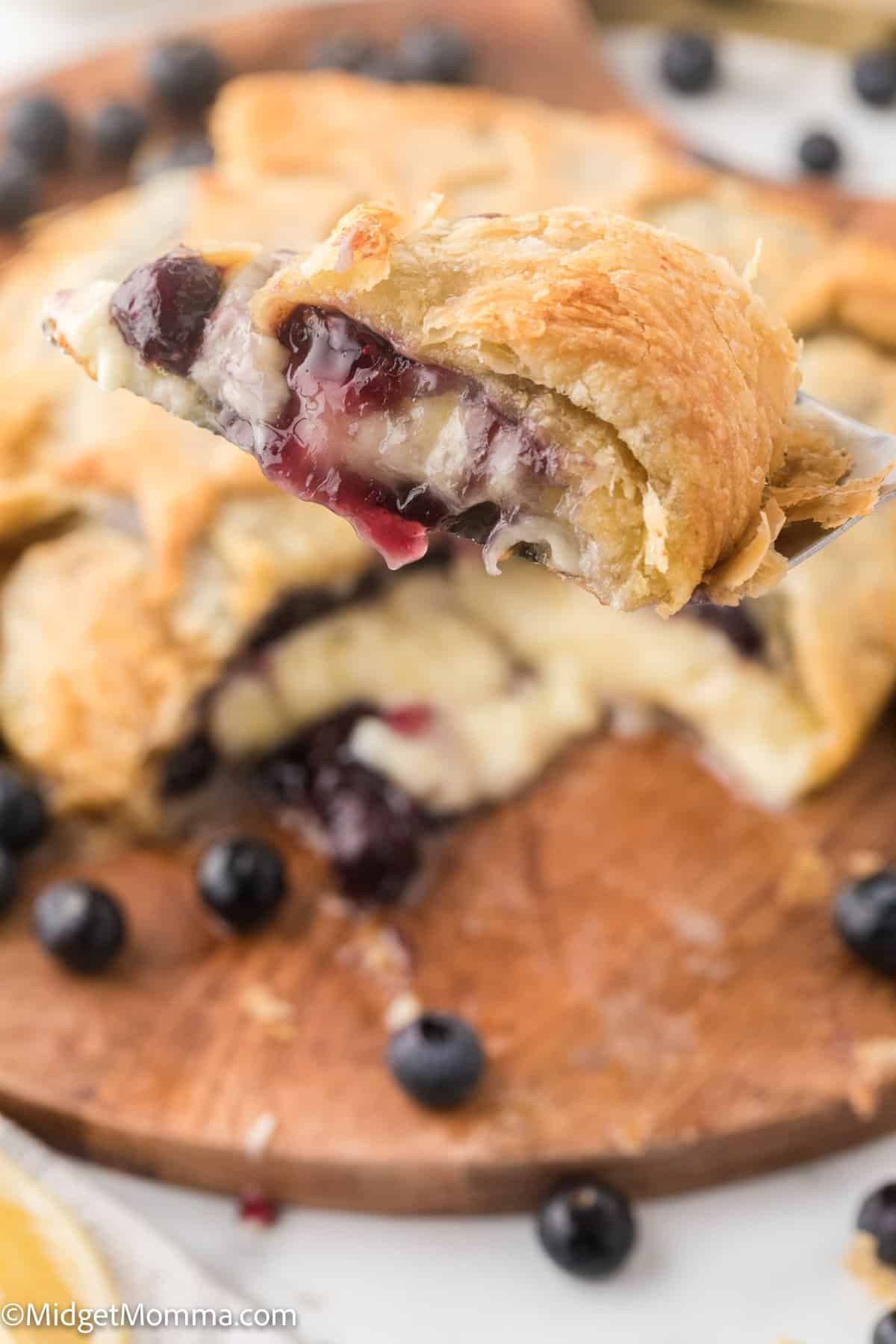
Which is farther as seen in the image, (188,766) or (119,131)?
(119,131)

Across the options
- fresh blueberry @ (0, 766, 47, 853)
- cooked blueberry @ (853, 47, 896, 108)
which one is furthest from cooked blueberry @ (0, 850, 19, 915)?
cooked blueberry @ (853, 47, 896, 108)

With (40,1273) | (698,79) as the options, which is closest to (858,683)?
(40,1273)

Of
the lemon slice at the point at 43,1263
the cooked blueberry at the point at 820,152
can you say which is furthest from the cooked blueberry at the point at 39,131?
the lemon slice at the point at 43,1263

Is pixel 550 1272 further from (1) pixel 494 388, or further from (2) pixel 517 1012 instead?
(1) pixel 494 388

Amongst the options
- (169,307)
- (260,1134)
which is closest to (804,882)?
(260,1134)

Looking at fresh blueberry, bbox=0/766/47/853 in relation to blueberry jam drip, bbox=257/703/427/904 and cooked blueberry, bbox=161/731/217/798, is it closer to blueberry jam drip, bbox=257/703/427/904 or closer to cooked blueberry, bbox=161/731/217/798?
cooked blueberry, bbox=161/731/217/798
